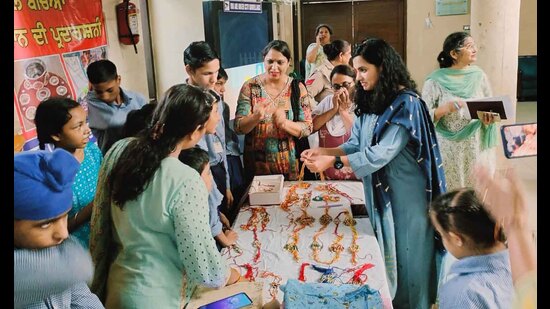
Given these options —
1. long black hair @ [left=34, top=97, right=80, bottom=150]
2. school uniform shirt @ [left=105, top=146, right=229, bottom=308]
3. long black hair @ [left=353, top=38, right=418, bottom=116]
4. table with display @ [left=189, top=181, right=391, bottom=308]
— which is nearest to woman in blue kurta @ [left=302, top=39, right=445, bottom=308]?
long black hair @ [left=353, top=38, right=418, bottom=116]

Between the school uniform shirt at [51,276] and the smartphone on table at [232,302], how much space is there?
0.51 m

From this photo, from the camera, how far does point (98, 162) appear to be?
4.79 feet

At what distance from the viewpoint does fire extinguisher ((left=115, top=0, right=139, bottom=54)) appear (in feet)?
6.43

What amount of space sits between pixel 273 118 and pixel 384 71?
2.39 feet

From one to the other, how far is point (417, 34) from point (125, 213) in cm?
557

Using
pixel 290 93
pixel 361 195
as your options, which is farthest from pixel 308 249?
pixel 290 93

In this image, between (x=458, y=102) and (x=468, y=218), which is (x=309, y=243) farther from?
(x=458, y=102)

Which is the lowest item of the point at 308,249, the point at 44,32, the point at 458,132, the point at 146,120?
the point at 308,249

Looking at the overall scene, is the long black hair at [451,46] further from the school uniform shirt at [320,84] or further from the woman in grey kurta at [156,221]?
the woman in grey kurta at [156,221]

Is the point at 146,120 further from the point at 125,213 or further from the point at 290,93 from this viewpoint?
the point at 290,93

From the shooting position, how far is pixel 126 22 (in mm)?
1977
